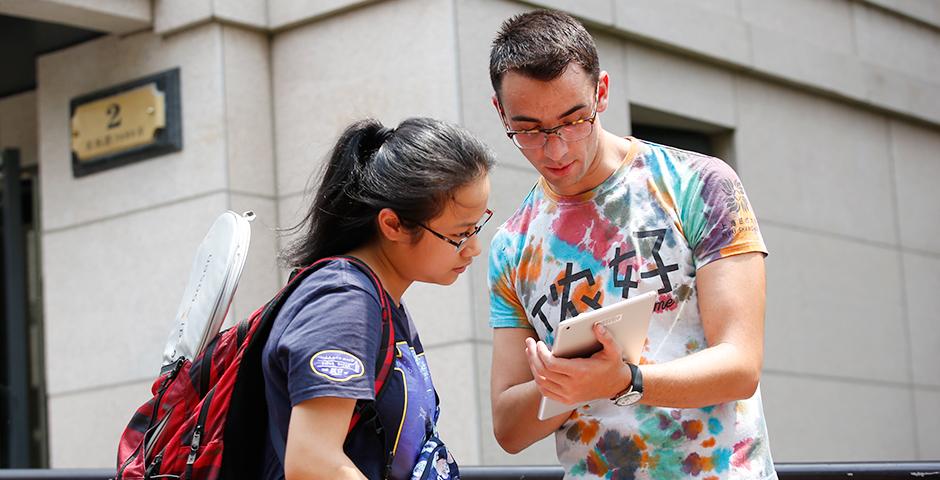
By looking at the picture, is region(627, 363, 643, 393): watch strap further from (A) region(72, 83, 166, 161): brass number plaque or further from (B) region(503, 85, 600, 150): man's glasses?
(A) region(72, 83, 166, 161): brass number plaque

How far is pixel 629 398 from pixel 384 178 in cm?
75

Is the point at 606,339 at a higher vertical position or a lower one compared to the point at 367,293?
lower

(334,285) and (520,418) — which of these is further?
(520,418)

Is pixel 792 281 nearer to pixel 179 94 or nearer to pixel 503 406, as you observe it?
pixel 179 94

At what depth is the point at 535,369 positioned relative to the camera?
2.97m

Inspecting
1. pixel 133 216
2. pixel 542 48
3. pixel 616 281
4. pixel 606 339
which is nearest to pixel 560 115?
pixel 542 48

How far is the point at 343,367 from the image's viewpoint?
2635mm

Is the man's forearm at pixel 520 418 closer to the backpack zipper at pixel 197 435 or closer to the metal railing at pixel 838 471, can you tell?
the metal railing at pixel 838 471

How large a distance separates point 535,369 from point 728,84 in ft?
23.3

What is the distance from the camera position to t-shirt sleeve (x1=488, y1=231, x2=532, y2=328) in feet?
11.4

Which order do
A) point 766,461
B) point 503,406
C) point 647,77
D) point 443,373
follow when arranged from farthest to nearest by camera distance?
point 647,77, point 443,373, point 503,406, point 766,461

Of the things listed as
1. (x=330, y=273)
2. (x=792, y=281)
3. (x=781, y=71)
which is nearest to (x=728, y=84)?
(x=781, y=71)

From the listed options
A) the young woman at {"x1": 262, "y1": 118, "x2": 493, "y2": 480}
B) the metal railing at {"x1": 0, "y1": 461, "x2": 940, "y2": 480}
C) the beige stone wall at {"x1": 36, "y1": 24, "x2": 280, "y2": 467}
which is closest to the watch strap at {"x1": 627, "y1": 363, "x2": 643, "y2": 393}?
the young woman at {"x1": 262, "y1": 118, "x2": 493, "y2": 480}

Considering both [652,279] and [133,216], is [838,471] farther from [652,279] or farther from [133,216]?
[133,216]
